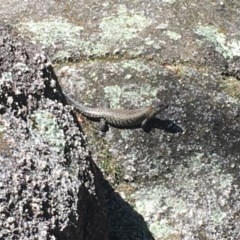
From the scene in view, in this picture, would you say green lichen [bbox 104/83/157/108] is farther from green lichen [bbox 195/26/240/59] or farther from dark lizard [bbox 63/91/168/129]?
green lichen [bbox 195/26/240/59]

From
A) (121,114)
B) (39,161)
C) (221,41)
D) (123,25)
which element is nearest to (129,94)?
(121,114)

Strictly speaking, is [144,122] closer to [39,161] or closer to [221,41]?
[221,41]

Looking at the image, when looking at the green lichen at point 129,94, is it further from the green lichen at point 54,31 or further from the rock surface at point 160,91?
the green lichen at point 54,31

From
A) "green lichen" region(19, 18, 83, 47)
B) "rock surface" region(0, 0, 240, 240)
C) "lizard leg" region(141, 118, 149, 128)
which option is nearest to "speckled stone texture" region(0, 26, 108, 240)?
"rock surface" region(0, 0, 240, 240)

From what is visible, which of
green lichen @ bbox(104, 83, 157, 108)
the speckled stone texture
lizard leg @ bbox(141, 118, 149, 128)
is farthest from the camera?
green lichen @ bbox(104, 83, 157, 108)

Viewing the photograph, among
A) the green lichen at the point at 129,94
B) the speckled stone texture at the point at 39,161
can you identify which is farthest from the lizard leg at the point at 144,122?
the speckled stone texture at the point at 39,161

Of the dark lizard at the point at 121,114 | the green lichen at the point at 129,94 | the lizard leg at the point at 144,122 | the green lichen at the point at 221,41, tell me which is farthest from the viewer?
the green lichen at the point at 221,41
